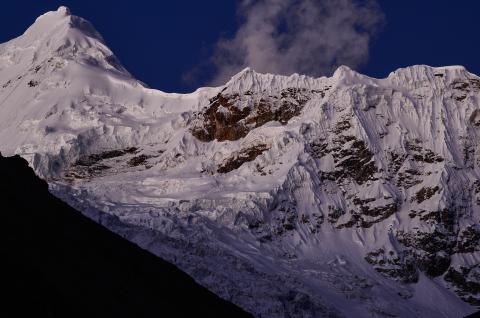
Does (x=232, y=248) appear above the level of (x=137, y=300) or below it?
above

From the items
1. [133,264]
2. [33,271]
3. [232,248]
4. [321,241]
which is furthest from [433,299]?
[33,271]

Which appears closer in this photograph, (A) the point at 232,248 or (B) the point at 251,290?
(B) the point at 251,290

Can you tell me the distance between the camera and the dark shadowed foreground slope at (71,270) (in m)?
72.2

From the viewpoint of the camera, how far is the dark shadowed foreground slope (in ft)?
237

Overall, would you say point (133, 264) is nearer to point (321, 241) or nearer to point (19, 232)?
point (19, 232)

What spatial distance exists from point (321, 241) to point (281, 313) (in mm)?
57930

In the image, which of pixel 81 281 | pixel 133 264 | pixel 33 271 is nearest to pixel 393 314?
pixel 133 264

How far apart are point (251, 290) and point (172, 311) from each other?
41.4m

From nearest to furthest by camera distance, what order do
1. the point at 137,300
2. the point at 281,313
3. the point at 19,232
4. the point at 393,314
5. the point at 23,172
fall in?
the point at 19,232
the point at 137,300
the point at 23,172
the point at 281,313
the point at 393,314

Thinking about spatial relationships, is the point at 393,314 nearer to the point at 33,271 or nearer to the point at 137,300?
the point at 137,300

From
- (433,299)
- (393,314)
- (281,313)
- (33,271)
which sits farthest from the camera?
(433,299)

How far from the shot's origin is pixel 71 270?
87.0 metres

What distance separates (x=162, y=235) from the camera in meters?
154

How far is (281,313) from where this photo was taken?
13738cm
